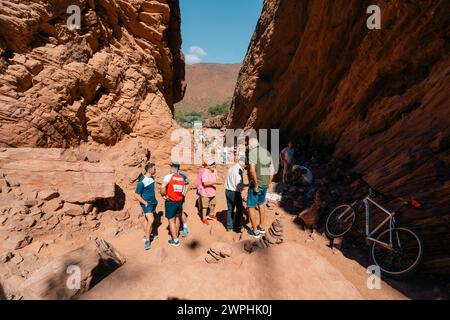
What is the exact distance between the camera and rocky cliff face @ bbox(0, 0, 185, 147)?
478cm

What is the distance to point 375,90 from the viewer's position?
18.8ft

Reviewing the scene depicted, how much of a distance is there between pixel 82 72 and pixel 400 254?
304 inches

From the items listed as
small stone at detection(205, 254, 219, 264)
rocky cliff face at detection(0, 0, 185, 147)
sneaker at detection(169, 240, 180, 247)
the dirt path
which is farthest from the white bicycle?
rocky cliff face at detection(0, 0, 185, 147)

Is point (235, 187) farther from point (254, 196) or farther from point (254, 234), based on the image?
point (254, 234)

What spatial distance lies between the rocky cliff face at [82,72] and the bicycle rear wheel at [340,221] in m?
5.99

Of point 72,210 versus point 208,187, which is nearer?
point 72,210

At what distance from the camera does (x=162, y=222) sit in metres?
5.28

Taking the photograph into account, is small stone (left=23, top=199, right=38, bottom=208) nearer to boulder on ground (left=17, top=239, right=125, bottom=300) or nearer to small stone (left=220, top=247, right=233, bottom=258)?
boulder on ground (left=17, top=239, right=125, bottom=300)

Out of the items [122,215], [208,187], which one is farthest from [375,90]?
[122,215]

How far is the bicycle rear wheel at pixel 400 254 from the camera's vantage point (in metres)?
3.07

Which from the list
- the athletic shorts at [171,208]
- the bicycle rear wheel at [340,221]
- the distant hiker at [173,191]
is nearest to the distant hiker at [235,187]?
the distant hiker at [173,191]
